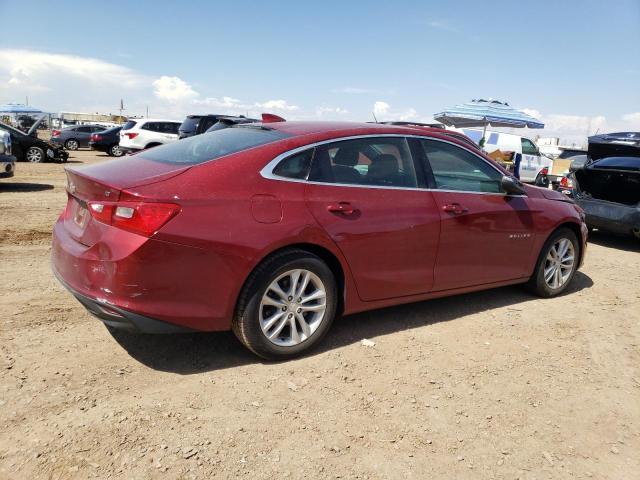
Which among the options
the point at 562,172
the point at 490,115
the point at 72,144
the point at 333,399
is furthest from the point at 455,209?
the point at 72,144

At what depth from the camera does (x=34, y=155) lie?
17547 millimetres

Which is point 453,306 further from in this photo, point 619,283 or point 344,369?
point 619,283

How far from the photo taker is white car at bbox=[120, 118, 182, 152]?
19375 mm

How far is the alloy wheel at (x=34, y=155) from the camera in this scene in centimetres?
1748

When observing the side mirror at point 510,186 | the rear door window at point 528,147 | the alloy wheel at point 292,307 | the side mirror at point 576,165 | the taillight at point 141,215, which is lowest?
the alloy wheel at point 292,307

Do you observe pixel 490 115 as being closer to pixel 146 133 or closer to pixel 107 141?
pixel 146 133

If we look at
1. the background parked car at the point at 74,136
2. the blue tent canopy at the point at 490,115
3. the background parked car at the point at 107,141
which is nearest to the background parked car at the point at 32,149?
the background parked car at the point at 107,141

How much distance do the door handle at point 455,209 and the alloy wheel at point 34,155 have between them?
55.7 feet

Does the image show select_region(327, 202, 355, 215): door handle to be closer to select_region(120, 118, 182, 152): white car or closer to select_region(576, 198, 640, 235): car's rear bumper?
select_region(576, 198, 640, 235): car's rear bumper

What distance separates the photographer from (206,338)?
12.7 ft

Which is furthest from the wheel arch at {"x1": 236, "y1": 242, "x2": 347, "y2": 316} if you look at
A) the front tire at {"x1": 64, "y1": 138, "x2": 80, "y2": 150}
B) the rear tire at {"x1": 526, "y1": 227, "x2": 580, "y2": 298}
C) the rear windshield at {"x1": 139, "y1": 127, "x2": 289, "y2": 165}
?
the front tire at {"x1": 64, "y1": 138, "x2": 80, "y2": 150}

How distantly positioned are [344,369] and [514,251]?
7.19ft

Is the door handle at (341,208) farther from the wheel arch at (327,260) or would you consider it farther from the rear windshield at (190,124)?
the rear windshield at (190,124)

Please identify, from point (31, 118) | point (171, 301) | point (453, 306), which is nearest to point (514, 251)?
point (453, 306)
